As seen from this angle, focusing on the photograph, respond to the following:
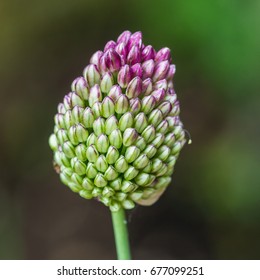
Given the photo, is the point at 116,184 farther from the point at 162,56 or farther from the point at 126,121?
the point at 162,56

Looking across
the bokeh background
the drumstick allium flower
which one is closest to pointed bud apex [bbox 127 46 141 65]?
the drumstick allium flower

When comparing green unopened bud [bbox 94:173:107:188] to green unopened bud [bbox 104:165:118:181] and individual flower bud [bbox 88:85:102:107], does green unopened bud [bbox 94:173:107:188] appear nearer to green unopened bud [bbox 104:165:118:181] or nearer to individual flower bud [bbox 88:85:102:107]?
green unopened bud [bbox 104:165:118:181]

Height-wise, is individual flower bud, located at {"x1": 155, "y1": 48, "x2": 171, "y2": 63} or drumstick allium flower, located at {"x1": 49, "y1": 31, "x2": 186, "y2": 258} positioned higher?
individual flower bud, located at {"x1": 155, "y1": 48, "x2": 171, "y2": 63}

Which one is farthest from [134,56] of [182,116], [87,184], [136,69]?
[182,116]

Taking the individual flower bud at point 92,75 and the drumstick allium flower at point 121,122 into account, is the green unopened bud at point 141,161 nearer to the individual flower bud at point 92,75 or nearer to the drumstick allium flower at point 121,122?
the drumstick allium flower at point 121,122

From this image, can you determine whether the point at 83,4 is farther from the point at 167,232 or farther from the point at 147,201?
the point at 147,201

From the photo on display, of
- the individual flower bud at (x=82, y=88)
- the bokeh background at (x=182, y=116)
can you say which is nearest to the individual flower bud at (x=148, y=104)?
the individual flower bud at (x=82, y=88)
